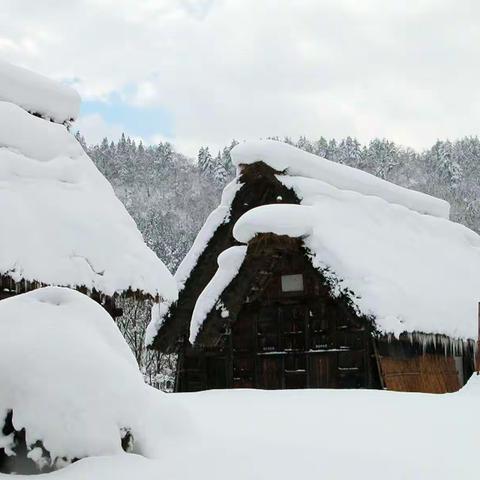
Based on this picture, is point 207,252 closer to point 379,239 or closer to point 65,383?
point 379,239

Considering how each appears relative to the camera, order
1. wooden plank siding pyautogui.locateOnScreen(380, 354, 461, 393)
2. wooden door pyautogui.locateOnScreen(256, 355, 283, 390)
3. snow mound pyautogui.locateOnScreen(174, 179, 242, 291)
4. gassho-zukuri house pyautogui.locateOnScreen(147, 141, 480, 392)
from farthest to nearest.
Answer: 1. snow mound pyautogui.locateOnScreen(174, 179, 242, 291)
2. wooden door pyautogui.locateOnScreen(256, 355, 283, 390)
3. wooden plank siding pyautogui.locateOnScreen(380, 354, 461, 393)
4. gassho-zukuri house pyautogui.locateOnScreen(147, 141, 480, 392)

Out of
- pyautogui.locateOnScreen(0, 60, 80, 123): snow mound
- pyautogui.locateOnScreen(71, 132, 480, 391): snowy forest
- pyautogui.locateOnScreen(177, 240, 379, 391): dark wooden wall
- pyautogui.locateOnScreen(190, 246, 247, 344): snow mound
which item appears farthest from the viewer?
pyautogui.locateOnScreen(71, 132, 480, 391): snowy forest

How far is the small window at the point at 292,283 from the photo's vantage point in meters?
15.2

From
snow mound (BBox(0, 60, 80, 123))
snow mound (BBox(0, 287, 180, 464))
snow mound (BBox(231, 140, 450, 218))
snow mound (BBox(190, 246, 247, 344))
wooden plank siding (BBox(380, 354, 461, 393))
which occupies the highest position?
snow mound (BBox(0, 60, 80, 123))

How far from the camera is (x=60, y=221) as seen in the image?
11133 mm

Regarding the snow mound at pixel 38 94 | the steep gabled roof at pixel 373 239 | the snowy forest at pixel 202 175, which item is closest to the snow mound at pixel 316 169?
the steep gabled roof at pixel 373 239

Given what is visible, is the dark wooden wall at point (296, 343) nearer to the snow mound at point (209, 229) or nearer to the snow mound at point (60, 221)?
the snow mound at point (209, 229)

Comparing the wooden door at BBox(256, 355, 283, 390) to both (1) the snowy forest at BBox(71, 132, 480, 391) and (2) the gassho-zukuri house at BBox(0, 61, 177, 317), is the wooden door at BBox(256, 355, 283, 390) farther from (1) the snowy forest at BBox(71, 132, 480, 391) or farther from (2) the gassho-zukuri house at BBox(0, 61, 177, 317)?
(1) the snowy forest at BBox(71, 132, 480, 391)

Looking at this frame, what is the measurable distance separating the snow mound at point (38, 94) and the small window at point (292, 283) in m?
5.45

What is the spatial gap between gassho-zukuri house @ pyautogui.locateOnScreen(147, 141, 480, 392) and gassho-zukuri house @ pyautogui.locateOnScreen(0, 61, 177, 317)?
301 centimetres

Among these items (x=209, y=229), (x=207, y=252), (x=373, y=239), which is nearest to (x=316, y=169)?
(x=373, y=239)

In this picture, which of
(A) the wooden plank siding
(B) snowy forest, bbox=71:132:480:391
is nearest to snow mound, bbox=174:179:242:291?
(A) the wooden plank siding

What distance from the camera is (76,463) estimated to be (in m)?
4.24

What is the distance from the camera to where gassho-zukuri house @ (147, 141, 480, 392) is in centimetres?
1408
